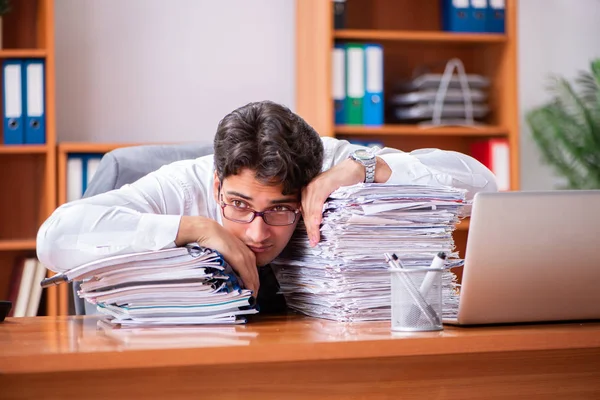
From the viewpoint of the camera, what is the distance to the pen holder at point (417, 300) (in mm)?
1057

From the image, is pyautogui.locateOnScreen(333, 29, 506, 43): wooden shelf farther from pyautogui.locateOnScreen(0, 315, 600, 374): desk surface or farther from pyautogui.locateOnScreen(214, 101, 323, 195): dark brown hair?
pyautogui.locateOnScreen(0, 315, 600, 374): desk surface

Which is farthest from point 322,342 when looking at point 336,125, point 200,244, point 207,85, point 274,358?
point 207,85

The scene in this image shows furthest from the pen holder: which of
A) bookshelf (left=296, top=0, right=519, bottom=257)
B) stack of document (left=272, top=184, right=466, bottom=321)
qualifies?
bookshelf (left=296, top=0, right=519, bottom=257)

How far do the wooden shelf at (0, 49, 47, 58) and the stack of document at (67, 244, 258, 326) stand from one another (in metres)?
2.03

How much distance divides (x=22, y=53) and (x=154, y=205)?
67.2 inches

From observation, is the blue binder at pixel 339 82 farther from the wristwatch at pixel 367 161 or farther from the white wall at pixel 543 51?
the wristwatch at pixel 367 161

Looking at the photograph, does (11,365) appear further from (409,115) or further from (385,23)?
(385,23)

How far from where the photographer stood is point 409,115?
11.1 feet

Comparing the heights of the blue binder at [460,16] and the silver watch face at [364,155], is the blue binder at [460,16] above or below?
above

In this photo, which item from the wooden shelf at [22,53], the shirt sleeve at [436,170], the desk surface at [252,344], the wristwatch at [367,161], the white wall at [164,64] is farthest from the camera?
the white wall at [164,64]

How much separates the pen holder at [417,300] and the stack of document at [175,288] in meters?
0.27

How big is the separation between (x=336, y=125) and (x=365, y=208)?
80.8 inches

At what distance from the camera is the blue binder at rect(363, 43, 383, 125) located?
3.28 metres

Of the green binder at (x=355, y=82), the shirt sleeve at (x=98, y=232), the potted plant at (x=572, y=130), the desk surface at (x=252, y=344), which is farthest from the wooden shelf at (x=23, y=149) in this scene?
the potted plant at (x=572, y=130)
